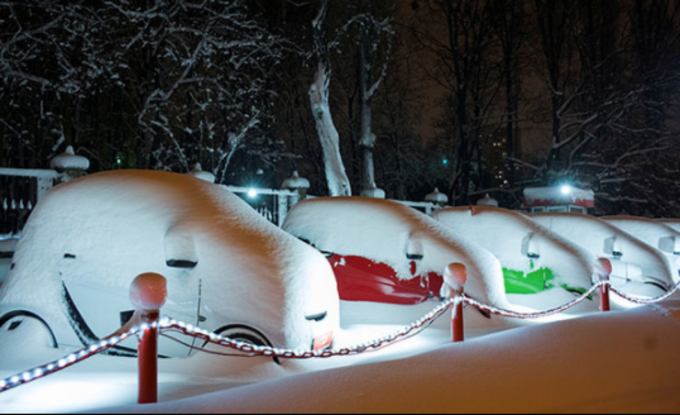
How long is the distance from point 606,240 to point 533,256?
225 cm

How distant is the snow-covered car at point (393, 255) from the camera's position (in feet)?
18.7

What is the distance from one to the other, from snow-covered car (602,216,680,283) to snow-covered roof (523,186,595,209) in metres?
1.59

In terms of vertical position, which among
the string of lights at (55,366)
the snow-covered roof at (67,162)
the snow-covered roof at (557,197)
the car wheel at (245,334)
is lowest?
the car wheel at (245,334)

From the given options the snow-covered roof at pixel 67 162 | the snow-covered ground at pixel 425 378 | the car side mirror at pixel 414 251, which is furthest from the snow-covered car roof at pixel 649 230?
the snow-covered roof at pixel 67 162

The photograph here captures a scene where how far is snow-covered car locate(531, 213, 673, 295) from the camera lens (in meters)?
8.20

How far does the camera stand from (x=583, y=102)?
22.1 metres

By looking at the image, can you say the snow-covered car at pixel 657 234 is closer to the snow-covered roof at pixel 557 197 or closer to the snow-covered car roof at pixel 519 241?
the snow-covered roof at pixel 557 197

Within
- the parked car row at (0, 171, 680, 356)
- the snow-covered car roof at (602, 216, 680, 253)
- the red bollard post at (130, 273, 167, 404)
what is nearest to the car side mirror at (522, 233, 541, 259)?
the snow-covered car roof at (602, 216, 680, 253)

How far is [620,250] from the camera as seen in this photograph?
8523 millimetres

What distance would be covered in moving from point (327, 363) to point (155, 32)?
13.1m

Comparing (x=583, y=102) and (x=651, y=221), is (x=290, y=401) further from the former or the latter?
(x=583, y=102)

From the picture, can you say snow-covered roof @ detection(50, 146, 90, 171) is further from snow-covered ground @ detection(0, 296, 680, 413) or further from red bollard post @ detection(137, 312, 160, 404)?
red bollard post @ detection(137, 312, 160, 404)

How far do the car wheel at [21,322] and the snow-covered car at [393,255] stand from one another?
9.94 ft

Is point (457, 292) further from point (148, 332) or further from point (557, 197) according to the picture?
point (557, 197)
